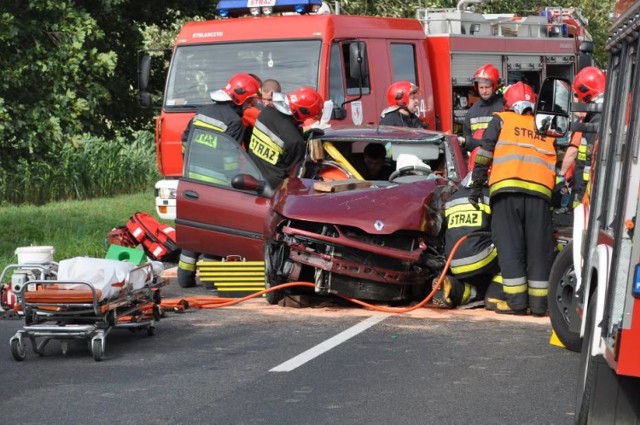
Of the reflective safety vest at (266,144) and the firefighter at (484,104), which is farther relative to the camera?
the firefighter at (484,104)

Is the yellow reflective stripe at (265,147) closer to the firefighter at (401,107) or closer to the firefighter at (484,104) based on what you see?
the firefighter at (401,107)

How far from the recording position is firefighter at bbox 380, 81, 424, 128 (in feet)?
51.5

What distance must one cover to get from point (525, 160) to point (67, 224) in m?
10.6

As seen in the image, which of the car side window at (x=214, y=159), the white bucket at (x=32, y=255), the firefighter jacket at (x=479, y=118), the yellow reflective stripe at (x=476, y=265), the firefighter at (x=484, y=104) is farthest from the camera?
the firefighter at (x=484, y=104)

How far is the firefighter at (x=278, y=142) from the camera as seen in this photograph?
13.3m

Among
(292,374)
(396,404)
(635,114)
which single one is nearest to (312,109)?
(292,374)

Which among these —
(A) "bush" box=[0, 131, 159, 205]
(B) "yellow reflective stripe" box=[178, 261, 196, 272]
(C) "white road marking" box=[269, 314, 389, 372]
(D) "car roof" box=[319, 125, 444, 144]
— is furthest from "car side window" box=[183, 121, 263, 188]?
(A) "bush" box=[0, 131, 159, 205]

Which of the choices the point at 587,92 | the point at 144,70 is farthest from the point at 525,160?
the point at 144,70

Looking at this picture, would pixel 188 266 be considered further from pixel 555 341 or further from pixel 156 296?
pixel 555 341

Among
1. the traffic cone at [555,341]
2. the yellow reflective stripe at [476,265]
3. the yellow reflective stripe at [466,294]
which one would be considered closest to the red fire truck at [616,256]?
the traffic cone at [555,341]

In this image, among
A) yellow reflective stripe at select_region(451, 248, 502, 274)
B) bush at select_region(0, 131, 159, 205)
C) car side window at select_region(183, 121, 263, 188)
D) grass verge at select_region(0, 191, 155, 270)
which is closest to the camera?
yellow reflective stripe at select_region(451, 248, 502, 274)

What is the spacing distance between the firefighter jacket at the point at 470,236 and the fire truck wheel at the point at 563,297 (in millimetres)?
1902

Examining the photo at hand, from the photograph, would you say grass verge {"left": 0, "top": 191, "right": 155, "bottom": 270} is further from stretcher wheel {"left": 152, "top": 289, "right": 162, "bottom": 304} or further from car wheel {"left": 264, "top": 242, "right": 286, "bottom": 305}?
stretcher wheel {"left": 152, "top": 289, "right": 162, "bottom": 304}

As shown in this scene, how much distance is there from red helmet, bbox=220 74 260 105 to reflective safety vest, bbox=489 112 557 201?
139 inches
